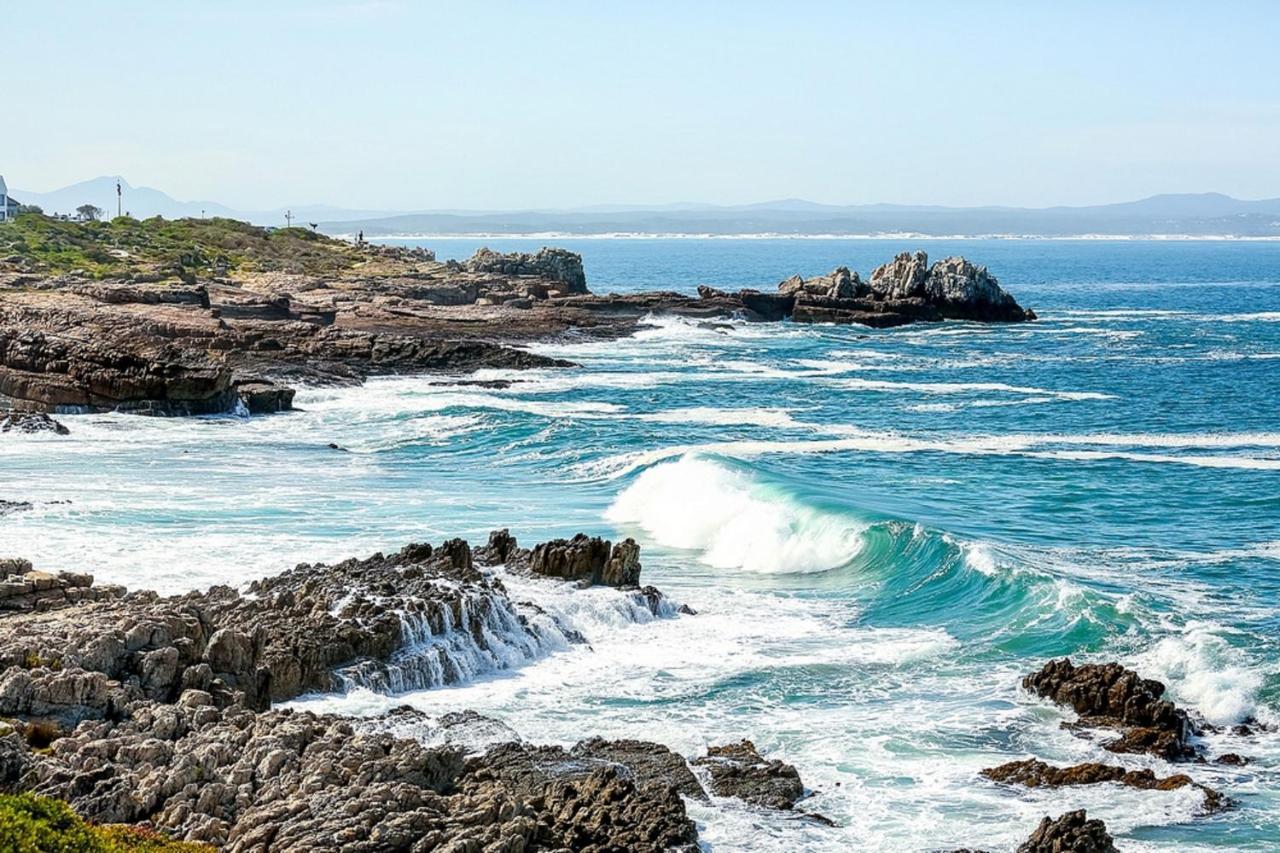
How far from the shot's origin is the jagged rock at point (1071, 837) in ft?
53.3

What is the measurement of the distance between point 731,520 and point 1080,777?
55.3 feet

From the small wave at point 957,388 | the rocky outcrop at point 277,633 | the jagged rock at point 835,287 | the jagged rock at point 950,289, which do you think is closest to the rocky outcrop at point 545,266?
the jagged rock at point 835,287

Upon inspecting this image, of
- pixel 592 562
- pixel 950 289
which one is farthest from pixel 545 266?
pixel 592 562

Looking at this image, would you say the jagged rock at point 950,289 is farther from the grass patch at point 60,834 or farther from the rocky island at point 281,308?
the grass patch at point 60,834

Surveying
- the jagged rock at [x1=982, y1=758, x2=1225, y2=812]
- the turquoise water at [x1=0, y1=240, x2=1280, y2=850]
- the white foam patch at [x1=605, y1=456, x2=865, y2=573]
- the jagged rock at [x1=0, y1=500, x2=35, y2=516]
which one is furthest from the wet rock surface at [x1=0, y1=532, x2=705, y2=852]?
the white foam patch at [x1=605, y1=456, x2=865, y2=573]

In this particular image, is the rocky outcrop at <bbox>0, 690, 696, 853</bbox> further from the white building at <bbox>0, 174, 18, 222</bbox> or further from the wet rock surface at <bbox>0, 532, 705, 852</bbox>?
the white building at <bbox>0, 174, 18, 222</bbox>

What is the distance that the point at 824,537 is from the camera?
111 feet

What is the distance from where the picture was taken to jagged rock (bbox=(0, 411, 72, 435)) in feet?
151

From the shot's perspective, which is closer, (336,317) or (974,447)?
(974,447)

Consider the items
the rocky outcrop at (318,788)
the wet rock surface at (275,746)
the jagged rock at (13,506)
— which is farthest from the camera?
the jagged rock at (13,506)

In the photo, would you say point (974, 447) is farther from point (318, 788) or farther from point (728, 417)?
point (318, 788)

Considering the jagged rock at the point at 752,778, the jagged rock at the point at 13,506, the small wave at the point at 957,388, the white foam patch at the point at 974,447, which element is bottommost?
the jagged rock at the point at 752,778

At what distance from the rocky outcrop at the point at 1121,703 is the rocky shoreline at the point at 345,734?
0.10ft

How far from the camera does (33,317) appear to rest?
54.2 meters
